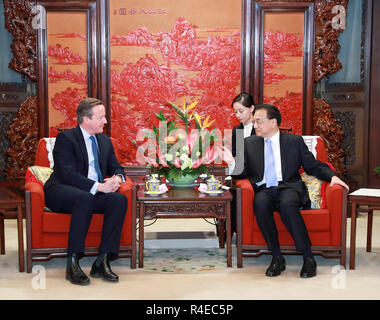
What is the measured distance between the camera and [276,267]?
310 cm

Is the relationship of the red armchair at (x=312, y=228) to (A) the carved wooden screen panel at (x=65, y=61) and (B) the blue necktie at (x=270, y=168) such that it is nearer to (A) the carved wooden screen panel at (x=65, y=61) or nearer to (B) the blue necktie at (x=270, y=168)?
(B) the blue necktie at (x=270, y=168)

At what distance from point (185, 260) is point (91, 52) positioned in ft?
8.60

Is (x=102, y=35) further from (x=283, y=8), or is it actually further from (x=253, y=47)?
(x=283, y=8)

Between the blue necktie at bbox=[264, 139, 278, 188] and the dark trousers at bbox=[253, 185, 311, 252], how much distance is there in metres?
0.14

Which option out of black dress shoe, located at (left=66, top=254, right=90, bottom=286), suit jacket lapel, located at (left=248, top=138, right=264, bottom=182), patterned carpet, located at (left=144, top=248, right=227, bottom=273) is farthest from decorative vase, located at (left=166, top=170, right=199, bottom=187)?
black dress shoe, located at (left=66, top=254, right=90, bottom=286)

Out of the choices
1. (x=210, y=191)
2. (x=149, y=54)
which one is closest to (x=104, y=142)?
(x=210, y=191)

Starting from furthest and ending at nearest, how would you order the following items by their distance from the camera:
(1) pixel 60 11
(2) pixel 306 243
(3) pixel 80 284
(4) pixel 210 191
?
(1) pixel 60 11, (4) pixel 210 191, (2) pixel 306 243, (3) pixel 80 284

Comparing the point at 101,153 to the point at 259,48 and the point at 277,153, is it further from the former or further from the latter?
the point at 259,48

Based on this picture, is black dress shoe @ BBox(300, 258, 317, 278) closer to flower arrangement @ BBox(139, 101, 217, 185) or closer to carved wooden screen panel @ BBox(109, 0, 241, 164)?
flower arrangement @ BBox(139, 101, 217, 185)

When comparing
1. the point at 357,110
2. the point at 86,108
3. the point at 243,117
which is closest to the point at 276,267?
the point at 243,117

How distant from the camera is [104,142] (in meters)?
3.43

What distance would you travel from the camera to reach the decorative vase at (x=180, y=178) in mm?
3527

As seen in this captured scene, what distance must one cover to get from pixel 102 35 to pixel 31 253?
8.71 ft
